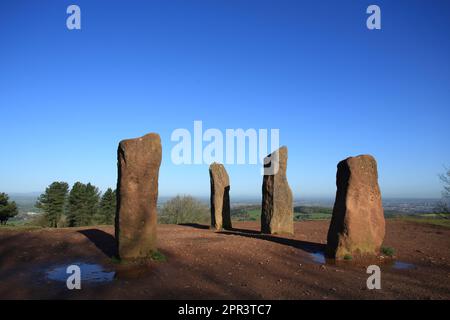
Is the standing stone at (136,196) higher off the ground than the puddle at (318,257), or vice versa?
the standing stone at (136,196)

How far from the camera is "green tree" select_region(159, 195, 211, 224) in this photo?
120 feet

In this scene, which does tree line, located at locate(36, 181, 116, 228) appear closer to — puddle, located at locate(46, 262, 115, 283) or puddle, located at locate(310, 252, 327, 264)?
puddle, located at locate(46, 262, 115, 283)

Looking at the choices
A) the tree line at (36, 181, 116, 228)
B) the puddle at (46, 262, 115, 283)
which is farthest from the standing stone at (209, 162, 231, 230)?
the tree line at (36, 181, 116, 228)

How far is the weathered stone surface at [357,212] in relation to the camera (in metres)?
11.7

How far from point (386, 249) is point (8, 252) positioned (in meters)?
13.8

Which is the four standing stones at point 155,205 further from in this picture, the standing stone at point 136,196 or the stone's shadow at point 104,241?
the stone's shadow at point 104,241

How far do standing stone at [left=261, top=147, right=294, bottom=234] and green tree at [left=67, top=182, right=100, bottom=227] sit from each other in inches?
1002

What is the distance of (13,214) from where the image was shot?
3319cm

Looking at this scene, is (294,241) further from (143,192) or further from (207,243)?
(143,192)

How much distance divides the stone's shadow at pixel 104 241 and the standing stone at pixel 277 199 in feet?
25.6

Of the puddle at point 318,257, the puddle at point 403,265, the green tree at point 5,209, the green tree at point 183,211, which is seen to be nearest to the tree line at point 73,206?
the green tree at point 5,209

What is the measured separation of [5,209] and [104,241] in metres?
23.9

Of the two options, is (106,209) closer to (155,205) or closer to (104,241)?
(104,241)

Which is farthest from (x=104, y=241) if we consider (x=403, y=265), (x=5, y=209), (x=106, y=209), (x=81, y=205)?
(x=106, y=209)
